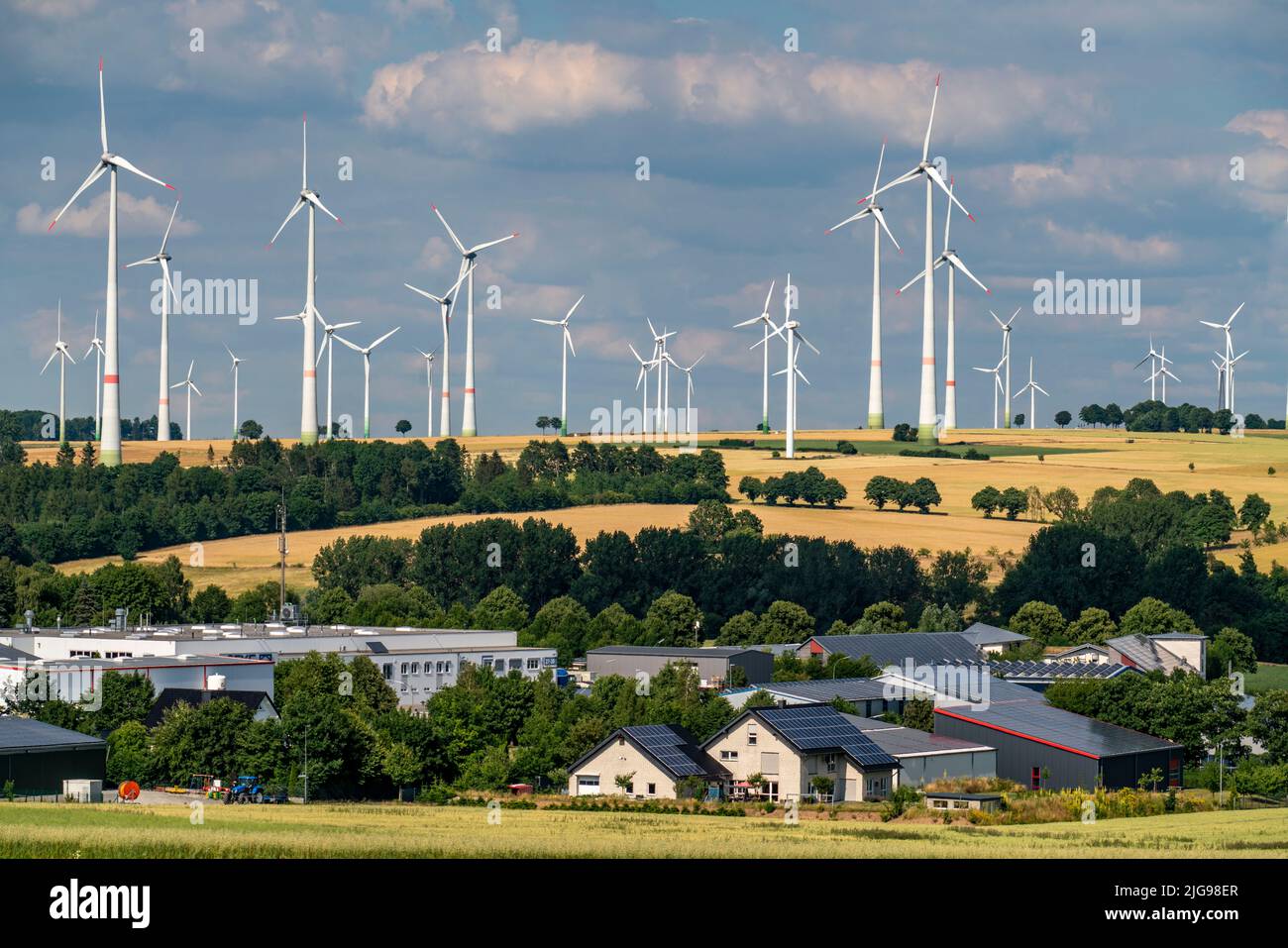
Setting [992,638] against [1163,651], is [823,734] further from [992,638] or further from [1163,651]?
[992,638]

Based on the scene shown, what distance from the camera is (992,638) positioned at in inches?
5738

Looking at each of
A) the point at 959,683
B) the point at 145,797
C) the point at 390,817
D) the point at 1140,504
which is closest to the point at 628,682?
the point at 959,683

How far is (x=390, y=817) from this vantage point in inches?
2474

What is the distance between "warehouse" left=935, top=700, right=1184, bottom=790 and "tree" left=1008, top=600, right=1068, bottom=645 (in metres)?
56.7

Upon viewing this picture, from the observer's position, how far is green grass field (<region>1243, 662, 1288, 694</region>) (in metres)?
128

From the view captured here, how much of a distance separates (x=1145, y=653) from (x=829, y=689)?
37.8m

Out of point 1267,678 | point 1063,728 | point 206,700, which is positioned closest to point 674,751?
point 1063,728

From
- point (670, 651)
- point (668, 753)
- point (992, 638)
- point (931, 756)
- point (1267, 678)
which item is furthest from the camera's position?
point (992, 638)

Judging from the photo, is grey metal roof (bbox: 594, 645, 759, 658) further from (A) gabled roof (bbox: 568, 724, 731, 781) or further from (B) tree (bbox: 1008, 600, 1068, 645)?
(A) gabled roof (bbox: 568, 724, 731, 781)

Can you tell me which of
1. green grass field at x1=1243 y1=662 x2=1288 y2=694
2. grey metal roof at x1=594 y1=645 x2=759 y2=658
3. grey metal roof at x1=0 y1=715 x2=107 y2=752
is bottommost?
green grass field at x1=1243 y1=662 x2=1288 y2=694

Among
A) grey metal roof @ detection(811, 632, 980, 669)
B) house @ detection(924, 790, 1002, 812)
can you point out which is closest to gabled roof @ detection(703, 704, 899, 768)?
house @ detection(924, 790, 1002, 812)
